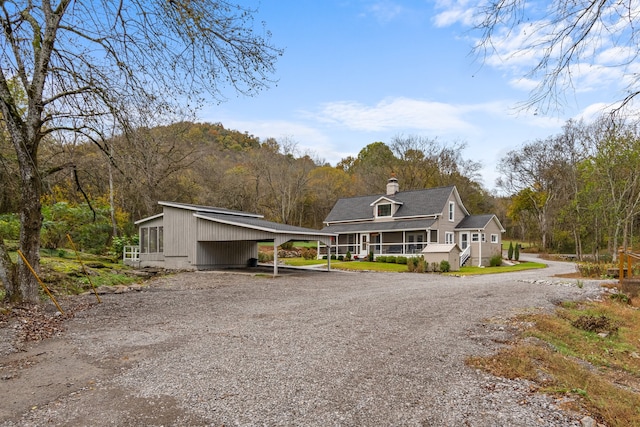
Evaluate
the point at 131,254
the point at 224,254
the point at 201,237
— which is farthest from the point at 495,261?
the point at 131,254

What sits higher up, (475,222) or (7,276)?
(475,222)

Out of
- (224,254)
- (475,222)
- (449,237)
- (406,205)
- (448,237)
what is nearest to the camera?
(224,254)

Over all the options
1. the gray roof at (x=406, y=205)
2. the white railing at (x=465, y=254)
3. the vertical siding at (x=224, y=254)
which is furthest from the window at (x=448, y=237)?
the vertical siding at (x=224, y=254)

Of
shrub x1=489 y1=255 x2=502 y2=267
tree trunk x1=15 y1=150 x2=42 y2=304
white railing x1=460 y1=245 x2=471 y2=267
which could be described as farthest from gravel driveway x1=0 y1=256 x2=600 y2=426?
shrub x1=489 y1=255 x2=502 y2=267

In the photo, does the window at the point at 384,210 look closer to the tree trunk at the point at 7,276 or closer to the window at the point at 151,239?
the window at the point at 151,239

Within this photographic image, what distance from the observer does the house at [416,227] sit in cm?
2828

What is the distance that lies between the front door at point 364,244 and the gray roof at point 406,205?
1802 millimetres

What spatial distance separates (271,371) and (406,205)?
1079 inches

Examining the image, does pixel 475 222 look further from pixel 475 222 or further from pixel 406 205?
pixel 406 205

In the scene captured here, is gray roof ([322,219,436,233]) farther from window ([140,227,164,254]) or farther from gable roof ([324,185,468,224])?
window ([140,227,164,254])

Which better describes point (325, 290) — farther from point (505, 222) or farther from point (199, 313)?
point (505, 222)

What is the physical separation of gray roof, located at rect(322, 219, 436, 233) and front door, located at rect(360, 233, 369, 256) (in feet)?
2.34

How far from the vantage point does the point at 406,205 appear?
1232 inches

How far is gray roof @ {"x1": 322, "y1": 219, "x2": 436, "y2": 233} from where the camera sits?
2787cm
